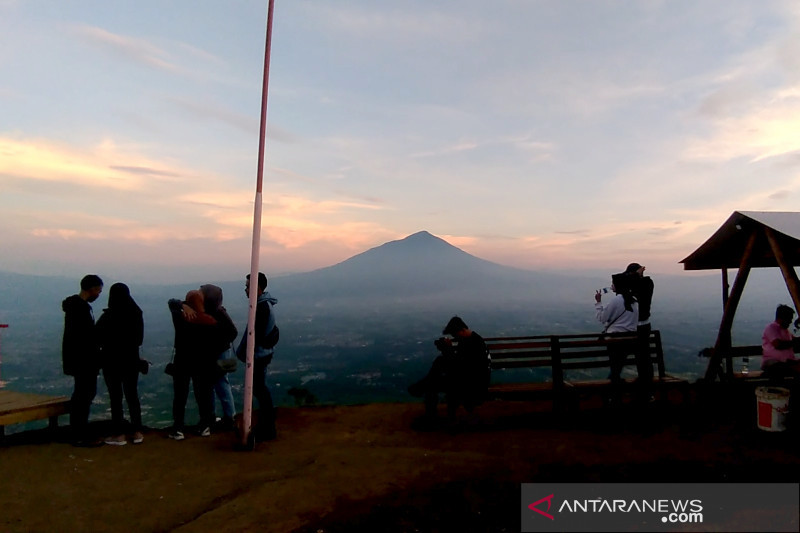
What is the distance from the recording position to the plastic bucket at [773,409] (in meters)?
6.39

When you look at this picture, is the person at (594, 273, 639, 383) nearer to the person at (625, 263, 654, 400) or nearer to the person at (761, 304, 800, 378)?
the person at (625, 263, 654, 400)

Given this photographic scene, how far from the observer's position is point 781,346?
25.1 ft

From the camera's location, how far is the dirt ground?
4.14 metres

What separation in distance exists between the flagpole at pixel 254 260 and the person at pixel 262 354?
22 cm

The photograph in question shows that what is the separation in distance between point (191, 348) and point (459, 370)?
12.1ft

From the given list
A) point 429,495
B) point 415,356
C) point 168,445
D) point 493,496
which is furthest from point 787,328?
point 415,356

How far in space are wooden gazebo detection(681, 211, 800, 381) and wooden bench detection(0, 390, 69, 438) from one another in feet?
31.3

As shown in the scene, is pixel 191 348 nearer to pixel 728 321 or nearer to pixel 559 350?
pixel 559 350

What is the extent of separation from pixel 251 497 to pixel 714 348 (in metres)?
7.53

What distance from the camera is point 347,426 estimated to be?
764 cm

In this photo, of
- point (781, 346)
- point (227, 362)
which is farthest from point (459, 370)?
point (781, 346)

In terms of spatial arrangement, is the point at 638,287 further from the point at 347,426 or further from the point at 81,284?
the point at 81,284

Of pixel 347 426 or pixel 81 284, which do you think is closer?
pixel 81 284

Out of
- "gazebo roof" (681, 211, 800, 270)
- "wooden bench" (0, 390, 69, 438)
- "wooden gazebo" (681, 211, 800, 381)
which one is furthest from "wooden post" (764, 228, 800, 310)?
"wooden bench" (0, 390, 69, 438)
